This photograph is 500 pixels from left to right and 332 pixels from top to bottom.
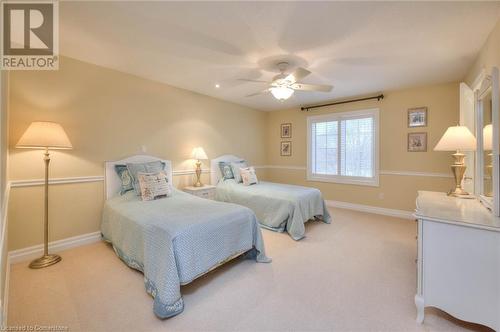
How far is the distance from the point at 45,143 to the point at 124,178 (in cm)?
103

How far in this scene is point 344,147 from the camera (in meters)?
4.99

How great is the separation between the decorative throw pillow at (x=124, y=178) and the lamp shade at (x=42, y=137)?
0.82m

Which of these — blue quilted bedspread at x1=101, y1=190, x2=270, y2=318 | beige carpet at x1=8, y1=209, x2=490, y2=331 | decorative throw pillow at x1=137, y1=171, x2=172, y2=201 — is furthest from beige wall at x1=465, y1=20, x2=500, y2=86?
decorative throw pillow at x1=137, y1=171, x2=172, y2=201

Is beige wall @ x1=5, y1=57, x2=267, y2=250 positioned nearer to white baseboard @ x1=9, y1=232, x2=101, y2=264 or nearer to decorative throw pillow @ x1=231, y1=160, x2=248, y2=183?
white baseboard @ x1=9, y1=232, x2=101, y2=264

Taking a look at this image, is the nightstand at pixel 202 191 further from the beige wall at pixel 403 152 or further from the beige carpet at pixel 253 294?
the beige wall at pixel 403 152

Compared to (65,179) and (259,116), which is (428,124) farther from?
(65,179)

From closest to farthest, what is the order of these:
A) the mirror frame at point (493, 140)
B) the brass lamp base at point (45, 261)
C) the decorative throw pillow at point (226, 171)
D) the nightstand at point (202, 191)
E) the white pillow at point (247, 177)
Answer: the mirror frame at point (493, 140), the brass lamp base at point (45, 261), the nightstand at point (202, 191), the white pillow at point (247, 177), the decorative throw pillow at point (226, 171)

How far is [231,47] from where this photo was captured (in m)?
2.57

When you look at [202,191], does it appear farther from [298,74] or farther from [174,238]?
[298,74]

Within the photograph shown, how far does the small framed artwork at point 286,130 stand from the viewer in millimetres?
5887

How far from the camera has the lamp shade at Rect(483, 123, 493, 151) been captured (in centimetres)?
189

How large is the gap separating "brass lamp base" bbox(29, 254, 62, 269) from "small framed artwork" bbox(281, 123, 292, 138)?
498 cm

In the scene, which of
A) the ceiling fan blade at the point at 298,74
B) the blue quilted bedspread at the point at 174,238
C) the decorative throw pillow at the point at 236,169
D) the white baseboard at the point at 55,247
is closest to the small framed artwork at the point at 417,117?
the ceiling fan blade at the point at 298,74

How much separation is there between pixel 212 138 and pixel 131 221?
8.82ft
